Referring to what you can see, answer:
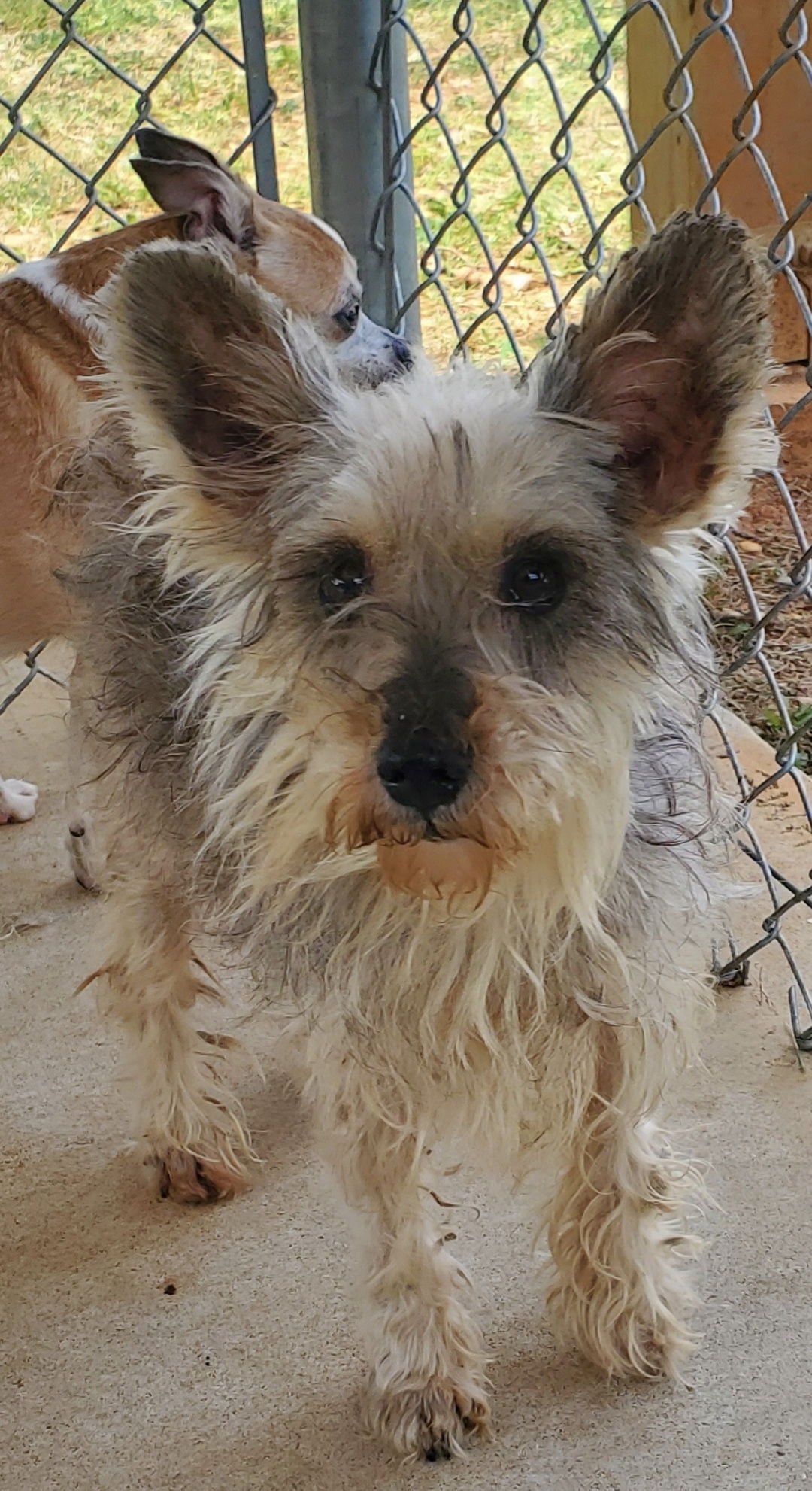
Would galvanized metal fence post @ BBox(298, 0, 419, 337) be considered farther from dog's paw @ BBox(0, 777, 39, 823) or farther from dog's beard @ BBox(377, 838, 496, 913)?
dog's beard @ BBox(377, 838, 496, 913)

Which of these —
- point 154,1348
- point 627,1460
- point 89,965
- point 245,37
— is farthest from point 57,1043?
point 245,37

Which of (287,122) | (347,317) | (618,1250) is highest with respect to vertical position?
(287,122)

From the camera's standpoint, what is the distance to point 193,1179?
2428 mm

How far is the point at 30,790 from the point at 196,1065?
1279 millimetres

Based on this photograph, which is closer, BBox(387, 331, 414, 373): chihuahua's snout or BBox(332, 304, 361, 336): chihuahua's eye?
BBox(387, 331, 414, 373): chihuahua's snout

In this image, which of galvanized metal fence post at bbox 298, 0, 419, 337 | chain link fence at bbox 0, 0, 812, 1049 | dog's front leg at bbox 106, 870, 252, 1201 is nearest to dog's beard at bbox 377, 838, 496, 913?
chain link fence at bbox 0, 0, 812, 1049

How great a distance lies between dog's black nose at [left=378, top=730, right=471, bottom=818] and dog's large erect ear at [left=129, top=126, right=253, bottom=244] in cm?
205

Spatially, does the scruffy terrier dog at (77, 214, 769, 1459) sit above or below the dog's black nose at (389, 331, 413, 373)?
below

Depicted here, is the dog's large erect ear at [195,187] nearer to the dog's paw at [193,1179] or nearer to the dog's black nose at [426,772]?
the dog's paw at [193,1179]

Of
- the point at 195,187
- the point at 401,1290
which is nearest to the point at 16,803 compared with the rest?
the point at 195,187

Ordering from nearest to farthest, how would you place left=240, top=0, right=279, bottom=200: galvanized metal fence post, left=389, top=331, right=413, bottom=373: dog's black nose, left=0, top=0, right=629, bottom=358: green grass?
left=240, top=0, right=279, bottom=200: galvanized metal fence post, left=389, top=331, right=413, bottom=373: dog's black nose, left=0, top=0, right=629, bottom=358: green grass

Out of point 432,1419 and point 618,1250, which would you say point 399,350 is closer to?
point 618,1250

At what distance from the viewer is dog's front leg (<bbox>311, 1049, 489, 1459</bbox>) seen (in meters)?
1.95

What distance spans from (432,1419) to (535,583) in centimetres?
118
